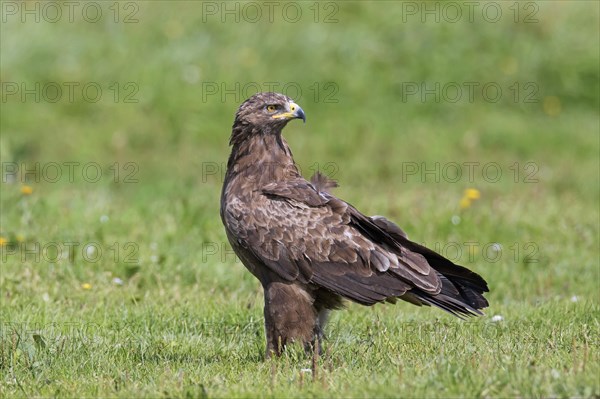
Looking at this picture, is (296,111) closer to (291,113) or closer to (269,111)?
(291,113)


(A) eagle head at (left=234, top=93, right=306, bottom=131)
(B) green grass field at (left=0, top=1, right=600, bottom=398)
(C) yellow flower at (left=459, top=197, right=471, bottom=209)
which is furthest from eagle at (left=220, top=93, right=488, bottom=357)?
(C) yellow flower at (left=459, top=197, right=471, bottom=209)

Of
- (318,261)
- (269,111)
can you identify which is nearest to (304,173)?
(269,111)

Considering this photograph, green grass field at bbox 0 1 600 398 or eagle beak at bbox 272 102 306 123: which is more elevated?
eagle beak at bbox 272 102 306 123

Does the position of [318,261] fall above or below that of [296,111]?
below

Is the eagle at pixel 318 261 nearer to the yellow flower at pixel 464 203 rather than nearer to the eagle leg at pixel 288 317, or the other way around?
the eagle leg at pixel 288 317

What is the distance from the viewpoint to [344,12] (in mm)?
15656

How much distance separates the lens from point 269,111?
6.79m

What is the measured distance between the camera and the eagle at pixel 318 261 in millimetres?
6266

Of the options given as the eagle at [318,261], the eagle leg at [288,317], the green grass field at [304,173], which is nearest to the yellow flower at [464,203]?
the green grass field at [304,173]

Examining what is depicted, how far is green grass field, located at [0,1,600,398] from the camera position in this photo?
5797 mm

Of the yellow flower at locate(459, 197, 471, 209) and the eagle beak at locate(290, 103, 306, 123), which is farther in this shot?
the yellow flower at locate(459, 197, 471, 209)

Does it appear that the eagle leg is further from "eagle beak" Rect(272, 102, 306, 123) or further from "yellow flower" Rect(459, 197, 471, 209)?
"yellow flower" Rect(459, 197, 471, 209)

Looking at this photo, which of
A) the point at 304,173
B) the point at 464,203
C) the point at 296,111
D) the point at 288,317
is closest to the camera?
the point at 288,317

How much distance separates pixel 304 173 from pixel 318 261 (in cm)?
670
